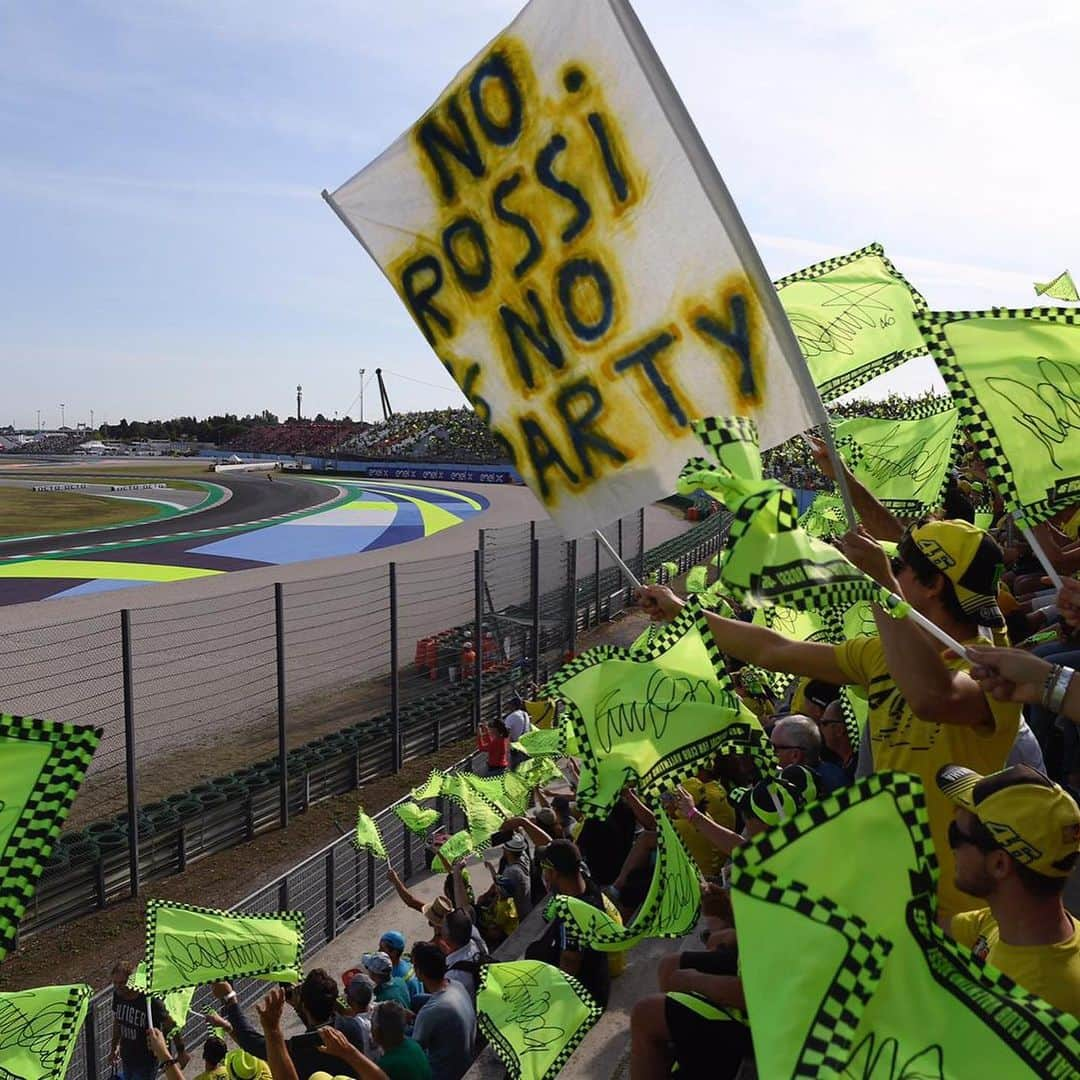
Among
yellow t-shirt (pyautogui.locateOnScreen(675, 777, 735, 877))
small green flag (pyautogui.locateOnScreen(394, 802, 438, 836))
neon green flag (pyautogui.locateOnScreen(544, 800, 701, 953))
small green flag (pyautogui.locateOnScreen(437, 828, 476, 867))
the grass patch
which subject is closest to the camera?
neon green flag (pyautogui.locateOnScreen(544, 800, 701, 953))

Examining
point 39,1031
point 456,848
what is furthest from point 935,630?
point 456,848

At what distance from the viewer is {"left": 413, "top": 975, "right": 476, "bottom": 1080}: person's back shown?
14.5 ft

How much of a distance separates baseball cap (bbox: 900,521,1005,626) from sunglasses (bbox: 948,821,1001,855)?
2.06 feet

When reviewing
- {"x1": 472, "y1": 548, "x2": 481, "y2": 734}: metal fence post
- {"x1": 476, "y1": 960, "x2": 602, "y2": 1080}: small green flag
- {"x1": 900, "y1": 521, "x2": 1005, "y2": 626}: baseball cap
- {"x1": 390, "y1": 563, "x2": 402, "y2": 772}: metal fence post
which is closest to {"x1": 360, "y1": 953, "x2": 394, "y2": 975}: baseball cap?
{"x1": 476, "y1": 960, "x2": 602, "y2": 1080}: small green flag

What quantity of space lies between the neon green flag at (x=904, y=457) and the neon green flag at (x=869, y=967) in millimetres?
3252

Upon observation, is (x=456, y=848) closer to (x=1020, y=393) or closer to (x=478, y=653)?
(x=1020, y=393)

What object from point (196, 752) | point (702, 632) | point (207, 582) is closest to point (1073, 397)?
point (702, 632)

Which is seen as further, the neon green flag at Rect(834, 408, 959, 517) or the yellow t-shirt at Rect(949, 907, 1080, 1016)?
the neon green flag at Rect(834, 408, 959, 517)

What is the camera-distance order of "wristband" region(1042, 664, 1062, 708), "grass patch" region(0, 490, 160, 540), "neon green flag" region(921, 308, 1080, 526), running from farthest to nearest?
1. "grass patch" region(0, 490, 160, 540)
2. "neon green flag" region(921, 308, 1080, 526)
3. "wristband" region(1042, 664, 1062, 708)

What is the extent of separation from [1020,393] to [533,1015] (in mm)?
2424

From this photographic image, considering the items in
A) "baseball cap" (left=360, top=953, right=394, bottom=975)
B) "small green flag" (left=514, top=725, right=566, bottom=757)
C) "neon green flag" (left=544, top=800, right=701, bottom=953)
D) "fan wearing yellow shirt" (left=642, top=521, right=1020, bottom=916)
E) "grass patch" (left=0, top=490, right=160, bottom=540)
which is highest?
"fan wearing yellow shirt" (left=642, top=521, right=1020, bottom=916)

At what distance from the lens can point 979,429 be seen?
2.93 meters

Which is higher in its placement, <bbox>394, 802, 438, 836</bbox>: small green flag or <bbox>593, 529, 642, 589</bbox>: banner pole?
<bbox>593, 529, 642, 589</bbox>: banner pole

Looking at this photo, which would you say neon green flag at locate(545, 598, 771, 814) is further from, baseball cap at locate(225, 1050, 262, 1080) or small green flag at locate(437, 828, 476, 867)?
small green flag at locate(437, 828, 476, 867)
